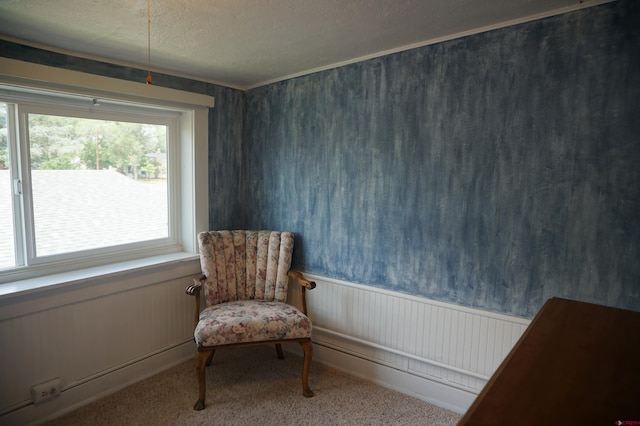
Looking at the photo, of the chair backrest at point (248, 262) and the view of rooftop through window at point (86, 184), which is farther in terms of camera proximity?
the chair backrest at point (248, 262)

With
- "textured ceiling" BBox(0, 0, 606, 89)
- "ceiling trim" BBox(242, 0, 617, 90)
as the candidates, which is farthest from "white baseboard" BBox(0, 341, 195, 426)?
"ceiling trim" BBox(242, 0, 617, 90)

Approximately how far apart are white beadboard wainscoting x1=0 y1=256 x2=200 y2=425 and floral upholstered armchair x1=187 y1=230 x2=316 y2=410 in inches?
11.1

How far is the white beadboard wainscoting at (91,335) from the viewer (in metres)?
2.10

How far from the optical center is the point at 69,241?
2529 mm

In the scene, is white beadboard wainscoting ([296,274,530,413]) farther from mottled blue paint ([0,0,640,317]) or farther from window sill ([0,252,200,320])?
window sill ([0,252,200,320])

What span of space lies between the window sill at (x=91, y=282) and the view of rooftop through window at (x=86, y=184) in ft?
0.76

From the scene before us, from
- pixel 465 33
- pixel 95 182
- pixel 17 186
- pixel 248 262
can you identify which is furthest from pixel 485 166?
pixel 17 186

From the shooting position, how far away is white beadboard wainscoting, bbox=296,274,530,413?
7.06ft

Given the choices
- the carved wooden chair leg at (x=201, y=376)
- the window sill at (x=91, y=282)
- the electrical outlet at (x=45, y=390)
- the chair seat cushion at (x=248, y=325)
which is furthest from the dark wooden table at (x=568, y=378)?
the electrical outlet at (x=45, y=390)

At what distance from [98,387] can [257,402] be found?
1.06 metres

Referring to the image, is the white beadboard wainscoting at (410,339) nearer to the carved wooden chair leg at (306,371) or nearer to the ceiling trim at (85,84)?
the carved wooden chair leg at (306,371)

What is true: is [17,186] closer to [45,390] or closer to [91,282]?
[91,282]

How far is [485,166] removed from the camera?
2.12 metres

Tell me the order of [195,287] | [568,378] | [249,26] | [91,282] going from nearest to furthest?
[568,378], [249,26], [91,282], [195,287]
